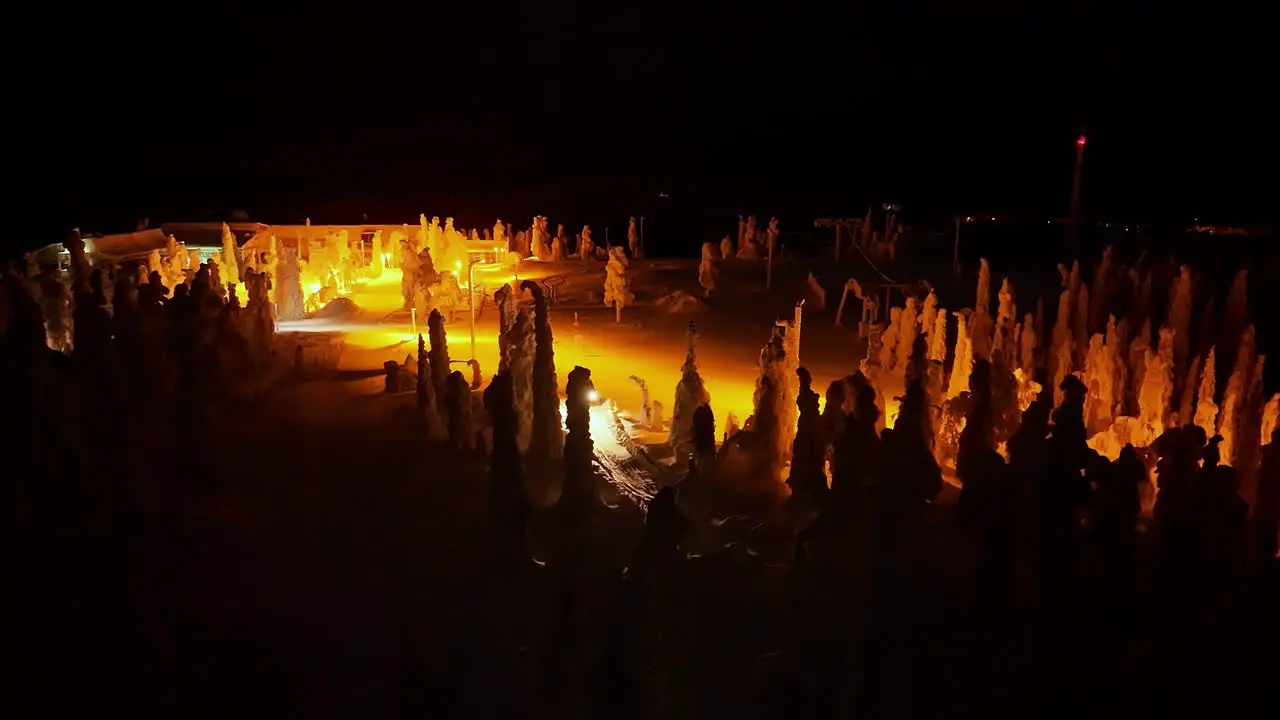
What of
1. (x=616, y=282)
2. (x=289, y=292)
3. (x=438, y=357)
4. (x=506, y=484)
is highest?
(x=616, y=282)

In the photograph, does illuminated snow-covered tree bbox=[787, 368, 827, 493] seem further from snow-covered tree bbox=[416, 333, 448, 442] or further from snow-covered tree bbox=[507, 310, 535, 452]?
snow-covered tree bbox=[416, 333, 448, 442]

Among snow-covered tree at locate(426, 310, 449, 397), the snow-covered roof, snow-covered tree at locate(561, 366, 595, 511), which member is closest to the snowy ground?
snow-covered tree at locate(561, 366, 595, 511)

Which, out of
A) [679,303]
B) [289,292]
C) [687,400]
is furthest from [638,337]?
[687,400]

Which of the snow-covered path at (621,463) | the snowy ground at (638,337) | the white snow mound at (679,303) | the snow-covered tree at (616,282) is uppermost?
A: the snow-covered tree at (616,282)

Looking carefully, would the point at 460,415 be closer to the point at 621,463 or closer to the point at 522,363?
the point at 522,363

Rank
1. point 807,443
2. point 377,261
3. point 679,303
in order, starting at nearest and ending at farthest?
point 807,443, point 679,303, point 377,261

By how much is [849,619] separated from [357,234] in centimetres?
4281

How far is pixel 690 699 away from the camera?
32.8 ft

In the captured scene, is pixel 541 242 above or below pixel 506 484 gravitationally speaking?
above

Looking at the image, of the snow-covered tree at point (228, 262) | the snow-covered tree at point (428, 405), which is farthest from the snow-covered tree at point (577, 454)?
the snow-covered tree at point (228, 262)

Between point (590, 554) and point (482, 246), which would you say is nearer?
point (590, 554)

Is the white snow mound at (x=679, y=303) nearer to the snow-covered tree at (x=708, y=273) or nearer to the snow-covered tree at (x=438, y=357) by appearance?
the snow-covered tree at (x=708, y=273)

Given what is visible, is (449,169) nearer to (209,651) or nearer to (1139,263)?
(1139,263)

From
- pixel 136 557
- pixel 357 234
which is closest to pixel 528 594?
pixel 136 557
